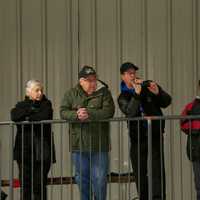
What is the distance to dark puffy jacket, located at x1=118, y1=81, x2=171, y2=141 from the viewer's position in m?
8.93

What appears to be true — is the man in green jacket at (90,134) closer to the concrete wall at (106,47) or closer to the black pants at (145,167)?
the black pants at (145,167)

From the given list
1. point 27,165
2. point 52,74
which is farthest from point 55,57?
point 27,165

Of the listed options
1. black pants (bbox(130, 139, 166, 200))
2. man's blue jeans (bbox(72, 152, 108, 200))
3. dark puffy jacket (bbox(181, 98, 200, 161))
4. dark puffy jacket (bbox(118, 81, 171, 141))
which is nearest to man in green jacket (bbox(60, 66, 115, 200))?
man's blue jeans (bbox(72, 152, 108, 200))

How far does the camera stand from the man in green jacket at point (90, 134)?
904 cm

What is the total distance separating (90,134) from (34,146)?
88cm

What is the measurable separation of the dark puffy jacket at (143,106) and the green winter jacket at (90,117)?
0.84ft

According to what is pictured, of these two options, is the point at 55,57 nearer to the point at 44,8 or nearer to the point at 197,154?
the point at 44,8

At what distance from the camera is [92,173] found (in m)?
9.07

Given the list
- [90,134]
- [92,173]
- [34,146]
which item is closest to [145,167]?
[92,173]

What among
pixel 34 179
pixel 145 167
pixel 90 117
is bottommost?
pixel 34 179

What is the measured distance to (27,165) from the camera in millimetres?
9578

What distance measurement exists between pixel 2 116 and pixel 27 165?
4.30 metres

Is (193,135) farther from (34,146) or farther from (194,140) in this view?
(34,146)

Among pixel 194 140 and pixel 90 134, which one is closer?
pixel 194 140
